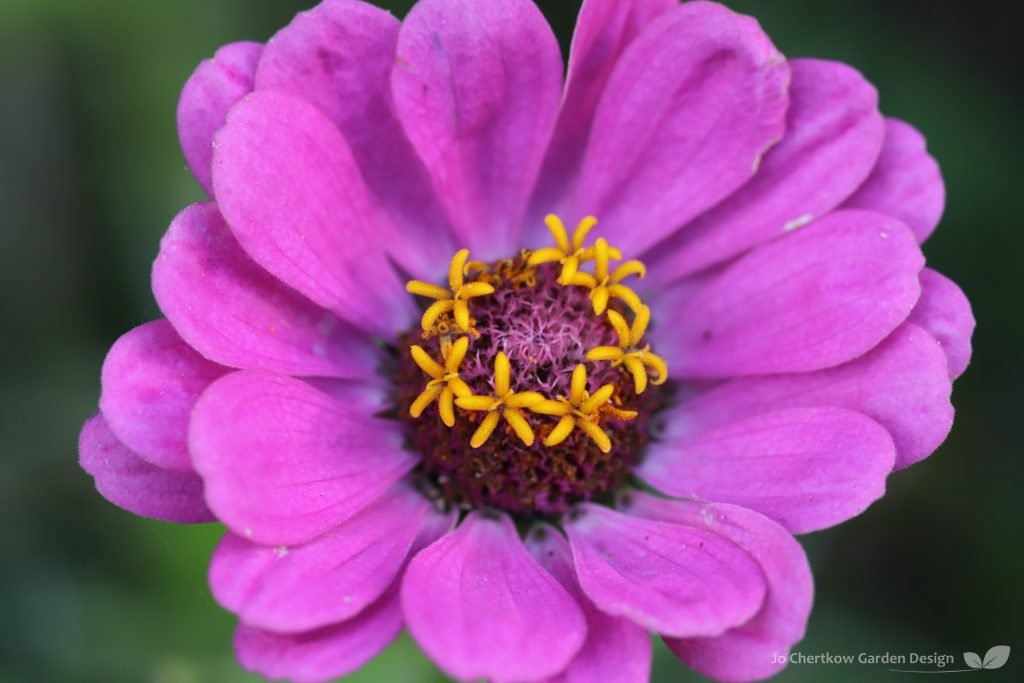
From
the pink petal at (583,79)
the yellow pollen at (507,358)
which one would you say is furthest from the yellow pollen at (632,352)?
the pink petal at (583,79)

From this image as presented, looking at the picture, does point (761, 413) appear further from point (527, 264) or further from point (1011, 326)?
point (1011, 326)

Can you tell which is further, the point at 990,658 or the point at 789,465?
the point at 990,658

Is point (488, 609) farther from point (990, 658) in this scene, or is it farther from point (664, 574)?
point (990, 658)

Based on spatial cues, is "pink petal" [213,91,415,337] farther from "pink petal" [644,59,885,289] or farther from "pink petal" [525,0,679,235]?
"pink petal" [644,59,885,289]

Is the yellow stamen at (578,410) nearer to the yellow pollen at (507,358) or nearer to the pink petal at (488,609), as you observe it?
the yellow pollen at (507,358)

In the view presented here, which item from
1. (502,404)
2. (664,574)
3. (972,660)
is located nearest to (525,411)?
Answer: (502,404)

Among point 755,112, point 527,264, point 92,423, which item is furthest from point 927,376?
point 92,423
